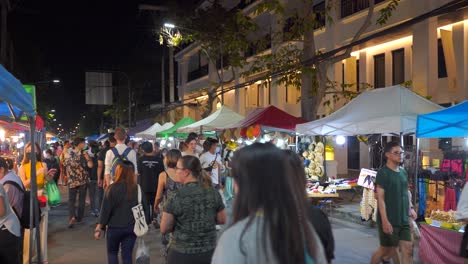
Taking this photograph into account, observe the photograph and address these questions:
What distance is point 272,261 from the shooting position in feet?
5.94

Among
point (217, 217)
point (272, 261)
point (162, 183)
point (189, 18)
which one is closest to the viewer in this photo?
point (272, 261)

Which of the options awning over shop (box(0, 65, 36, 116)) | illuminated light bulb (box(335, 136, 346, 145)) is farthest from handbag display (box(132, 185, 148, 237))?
illuminated light bulb (box(335, 136, 346, 145))

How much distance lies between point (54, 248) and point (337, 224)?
623 cm

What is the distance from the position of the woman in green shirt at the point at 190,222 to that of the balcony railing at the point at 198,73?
115 feet

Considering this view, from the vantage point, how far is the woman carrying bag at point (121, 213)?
5.23 meters

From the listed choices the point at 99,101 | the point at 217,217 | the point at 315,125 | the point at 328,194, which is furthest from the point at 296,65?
the point at 99,101

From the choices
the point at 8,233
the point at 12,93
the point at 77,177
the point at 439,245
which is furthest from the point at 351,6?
the point at 8,233

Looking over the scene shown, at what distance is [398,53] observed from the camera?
1888cm

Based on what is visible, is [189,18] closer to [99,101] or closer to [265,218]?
[99,101]

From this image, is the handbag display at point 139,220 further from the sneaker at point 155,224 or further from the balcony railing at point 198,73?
the balcony railing at point 198,73

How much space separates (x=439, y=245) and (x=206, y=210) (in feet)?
14.1

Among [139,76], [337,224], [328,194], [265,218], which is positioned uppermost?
[139,76]

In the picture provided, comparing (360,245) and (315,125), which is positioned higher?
(315,125)

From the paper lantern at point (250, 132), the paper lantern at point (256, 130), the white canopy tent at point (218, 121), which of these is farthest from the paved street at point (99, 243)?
the white canopy tent at point (218, 121)
